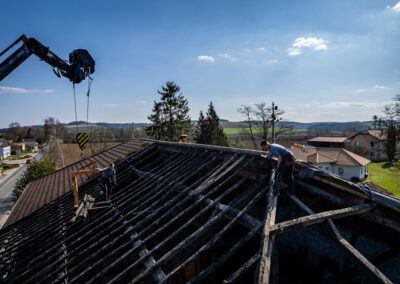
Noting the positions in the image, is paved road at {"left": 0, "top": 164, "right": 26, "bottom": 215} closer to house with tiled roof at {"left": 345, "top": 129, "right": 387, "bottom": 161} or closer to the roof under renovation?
the roof under renovation

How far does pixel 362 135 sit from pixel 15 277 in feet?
217

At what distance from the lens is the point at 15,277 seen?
176 inches

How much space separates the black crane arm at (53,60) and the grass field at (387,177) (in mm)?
32332

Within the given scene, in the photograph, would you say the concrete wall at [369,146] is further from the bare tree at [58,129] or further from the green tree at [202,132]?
the bare tree at [58,129]

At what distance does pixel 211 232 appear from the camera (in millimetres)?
4121

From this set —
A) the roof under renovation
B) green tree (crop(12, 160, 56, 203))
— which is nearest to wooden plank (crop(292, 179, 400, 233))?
the roof under renovation

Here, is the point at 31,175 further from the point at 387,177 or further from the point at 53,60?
the point at 387,177

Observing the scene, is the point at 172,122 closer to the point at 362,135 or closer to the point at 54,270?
the point at 54,270

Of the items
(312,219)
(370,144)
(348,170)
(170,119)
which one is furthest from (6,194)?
(370,144)

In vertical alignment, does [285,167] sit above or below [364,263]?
above

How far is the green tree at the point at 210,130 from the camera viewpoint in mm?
44688

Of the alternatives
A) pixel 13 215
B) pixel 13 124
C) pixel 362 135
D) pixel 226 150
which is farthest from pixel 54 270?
pixel 13 124

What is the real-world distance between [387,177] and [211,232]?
4313cm

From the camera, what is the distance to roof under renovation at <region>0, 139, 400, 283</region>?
3506 mm
